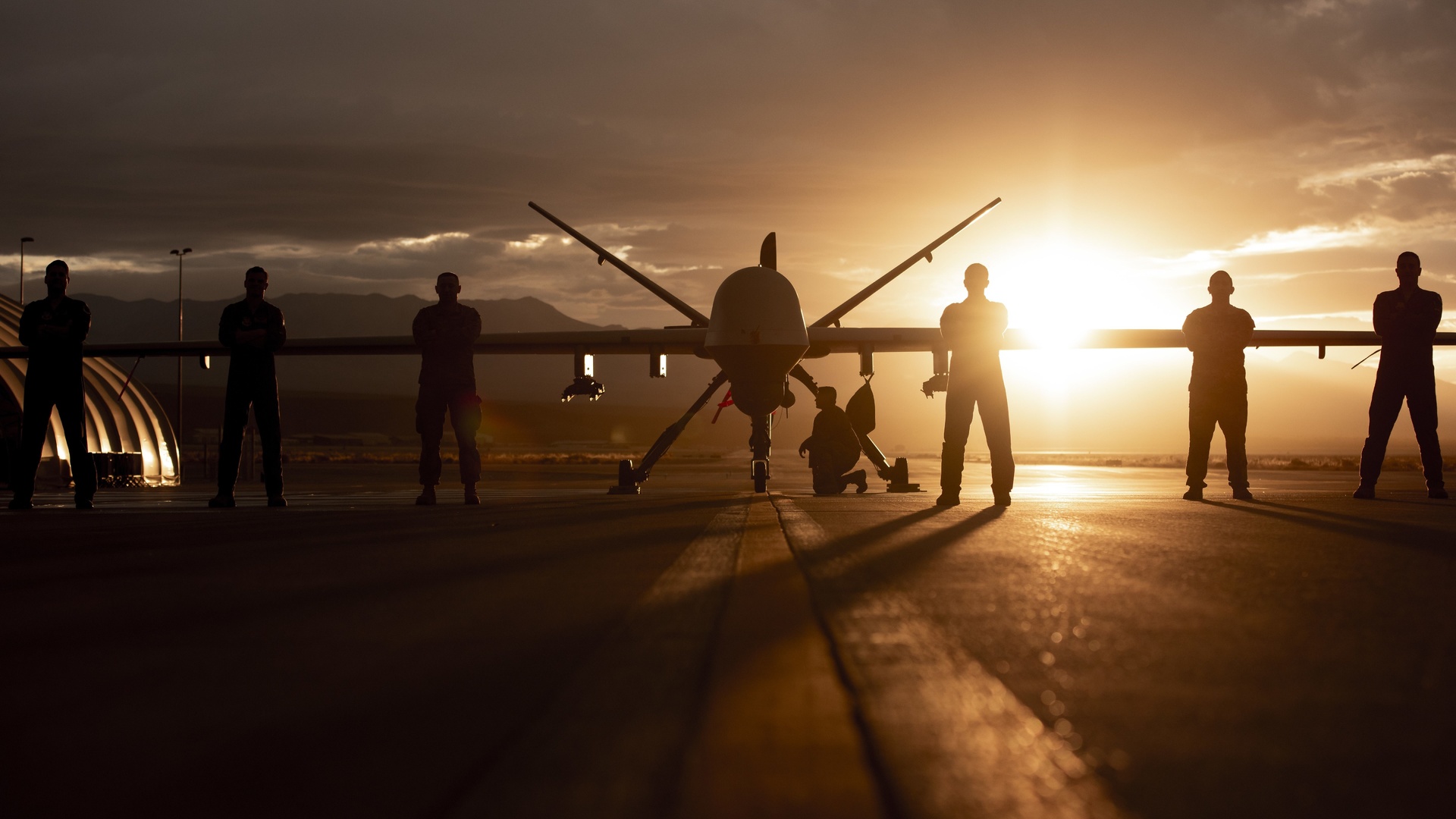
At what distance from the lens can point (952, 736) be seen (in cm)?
176

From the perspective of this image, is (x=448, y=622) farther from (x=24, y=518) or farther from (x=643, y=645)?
(x=24, y=518)

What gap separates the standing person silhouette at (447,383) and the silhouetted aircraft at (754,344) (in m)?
3.04

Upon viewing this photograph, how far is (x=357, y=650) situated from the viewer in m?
2.62

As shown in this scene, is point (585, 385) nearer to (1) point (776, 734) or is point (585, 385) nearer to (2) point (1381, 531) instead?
(2) point (1381, 531)

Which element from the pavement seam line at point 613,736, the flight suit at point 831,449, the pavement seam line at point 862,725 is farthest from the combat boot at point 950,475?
the pavement seam line at point 613,736

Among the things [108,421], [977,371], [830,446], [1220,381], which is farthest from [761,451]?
[108,421]

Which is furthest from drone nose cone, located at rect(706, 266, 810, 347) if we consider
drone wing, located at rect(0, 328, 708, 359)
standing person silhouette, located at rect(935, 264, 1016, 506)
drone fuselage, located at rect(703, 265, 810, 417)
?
drone wing, located at rect(0, 328, 708, 359)

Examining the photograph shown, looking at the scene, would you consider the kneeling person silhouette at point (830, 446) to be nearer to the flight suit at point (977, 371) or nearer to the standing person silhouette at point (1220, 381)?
A: the flight suit at point (977, 371)

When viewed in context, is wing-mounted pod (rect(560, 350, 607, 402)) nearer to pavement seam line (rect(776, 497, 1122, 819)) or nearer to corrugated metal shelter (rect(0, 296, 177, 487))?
pavement seam line (rect(776, 497, 1122, 819))

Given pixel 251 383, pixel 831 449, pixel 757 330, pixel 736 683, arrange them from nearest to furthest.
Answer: pixel 736 683 < pixel 251 383 < pixel 757 330 < pixel 831 449

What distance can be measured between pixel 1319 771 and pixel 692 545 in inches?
151

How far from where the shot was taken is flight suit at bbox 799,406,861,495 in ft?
43.3

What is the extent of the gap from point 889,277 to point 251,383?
9.24m

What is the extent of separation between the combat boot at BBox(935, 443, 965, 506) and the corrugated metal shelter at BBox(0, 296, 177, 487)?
19997 mm
